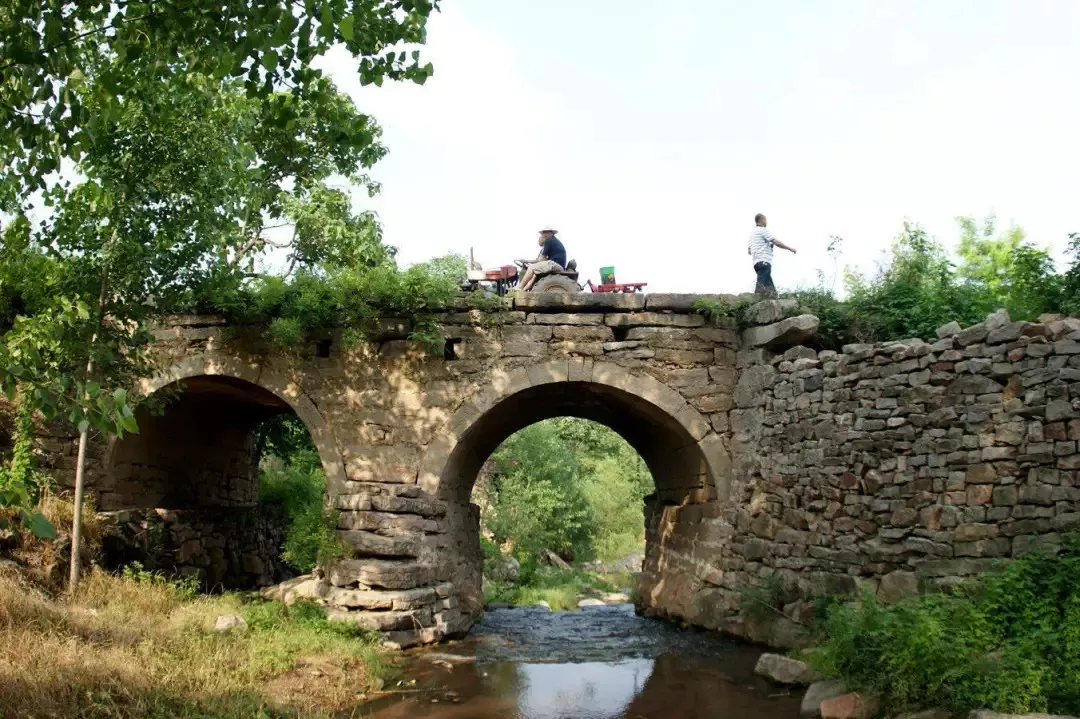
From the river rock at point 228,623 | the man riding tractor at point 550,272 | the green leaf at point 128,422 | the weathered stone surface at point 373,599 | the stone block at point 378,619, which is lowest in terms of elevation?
the stone block at point 378,619

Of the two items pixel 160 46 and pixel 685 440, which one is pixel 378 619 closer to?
pixel 685 440

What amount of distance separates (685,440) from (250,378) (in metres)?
4.90

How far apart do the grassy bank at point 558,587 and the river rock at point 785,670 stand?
699 cm

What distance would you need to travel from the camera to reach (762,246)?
9750 mm

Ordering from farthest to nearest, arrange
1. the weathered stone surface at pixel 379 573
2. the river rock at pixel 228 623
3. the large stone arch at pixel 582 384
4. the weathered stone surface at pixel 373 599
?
1. the large stone arch at pixel 582 384
2. the weathered stone surface at pixel 379 573
3. the weathered stone surface at pixel 373 599
4. the river rock at pixel 228 623

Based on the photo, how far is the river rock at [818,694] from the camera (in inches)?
239

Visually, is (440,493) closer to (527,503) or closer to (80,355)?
(80,355)

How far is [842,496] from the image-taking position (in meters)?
7.76

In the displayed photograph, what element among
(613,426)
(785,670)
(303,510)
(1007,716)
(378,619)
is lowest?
(378,619)

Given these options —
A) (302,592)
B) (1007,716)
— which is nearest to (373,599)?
(302,592)

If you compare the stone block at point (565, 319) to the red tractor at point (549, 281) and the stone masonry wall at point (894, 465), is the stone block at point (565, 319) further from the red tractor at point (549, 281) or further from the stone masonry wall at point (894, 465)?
the stone masonry wall at point (894, 465)

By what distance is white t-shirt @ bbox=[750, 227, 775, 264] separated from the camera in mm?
9742

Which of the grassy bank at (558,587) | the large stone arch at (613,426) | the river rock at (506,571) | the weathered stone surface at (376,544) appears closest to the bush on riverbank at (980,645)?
the large stone arch at (613,426)

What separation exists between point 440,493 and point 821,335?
4371mm
